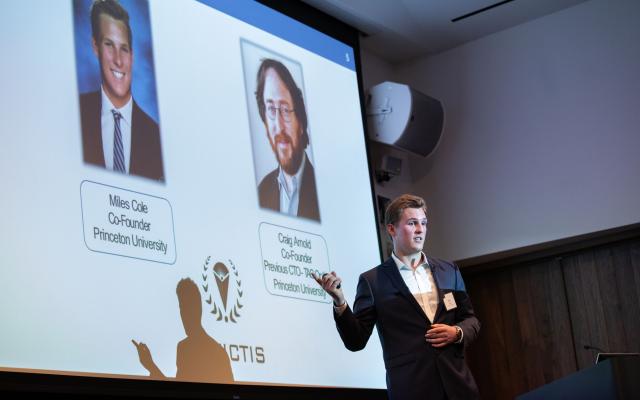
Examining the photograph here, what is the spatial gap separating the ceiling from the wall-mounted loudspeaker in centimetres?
36

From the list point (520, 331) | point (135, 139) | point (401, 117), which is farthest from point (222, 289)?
point (520, 331)

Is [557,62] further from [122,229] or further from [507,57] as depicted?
[122,229]

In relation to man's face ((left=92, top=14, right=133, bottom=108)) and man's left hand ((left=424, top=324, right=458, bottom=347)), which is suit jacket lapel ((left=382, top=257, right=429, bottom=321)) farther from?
man's face ((left=92, top=14, right=133, bottom=108))

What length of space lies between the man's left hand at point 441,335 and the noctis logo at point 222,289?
88 centimetres

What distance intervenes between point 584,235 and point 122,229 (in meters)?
2.82

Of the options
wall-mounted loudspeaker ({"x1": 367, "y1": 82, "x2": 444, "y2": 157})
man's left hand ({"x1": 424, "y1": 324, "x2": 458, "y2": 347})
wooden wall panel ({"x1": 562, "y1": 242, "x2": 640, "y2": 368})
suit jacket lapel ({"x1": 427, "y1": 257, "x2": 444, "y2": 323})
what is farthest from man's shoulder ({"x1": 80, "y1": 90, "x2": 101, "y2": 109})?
wooden wall panel ({"x1": 562, "y1": 242, "x2": 640, "y2": 368})

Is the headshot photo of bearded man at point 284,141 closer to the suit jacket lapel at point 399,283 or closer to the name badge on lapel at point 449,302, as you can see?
the suit jacket lapel at point 399,283

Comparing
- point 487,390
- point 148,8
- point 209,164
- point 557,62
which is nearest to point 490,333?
point 487,390

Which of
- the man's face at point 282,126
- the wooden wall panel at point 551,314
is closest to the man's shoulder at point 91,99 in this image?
the man's face at point 282,126

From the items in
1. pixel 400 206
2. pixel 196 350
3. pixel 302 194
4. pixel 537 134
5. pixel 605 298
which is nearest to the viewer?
pixel 400 206

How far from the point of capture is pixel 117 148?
335 centimetres

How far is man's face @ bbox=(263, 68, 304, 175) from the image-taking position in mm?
4230

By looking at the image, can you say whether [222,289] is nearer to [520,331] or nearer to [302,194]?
[302,194]

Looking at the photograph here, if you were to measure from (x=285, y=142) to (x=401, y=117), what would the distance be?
108cm
